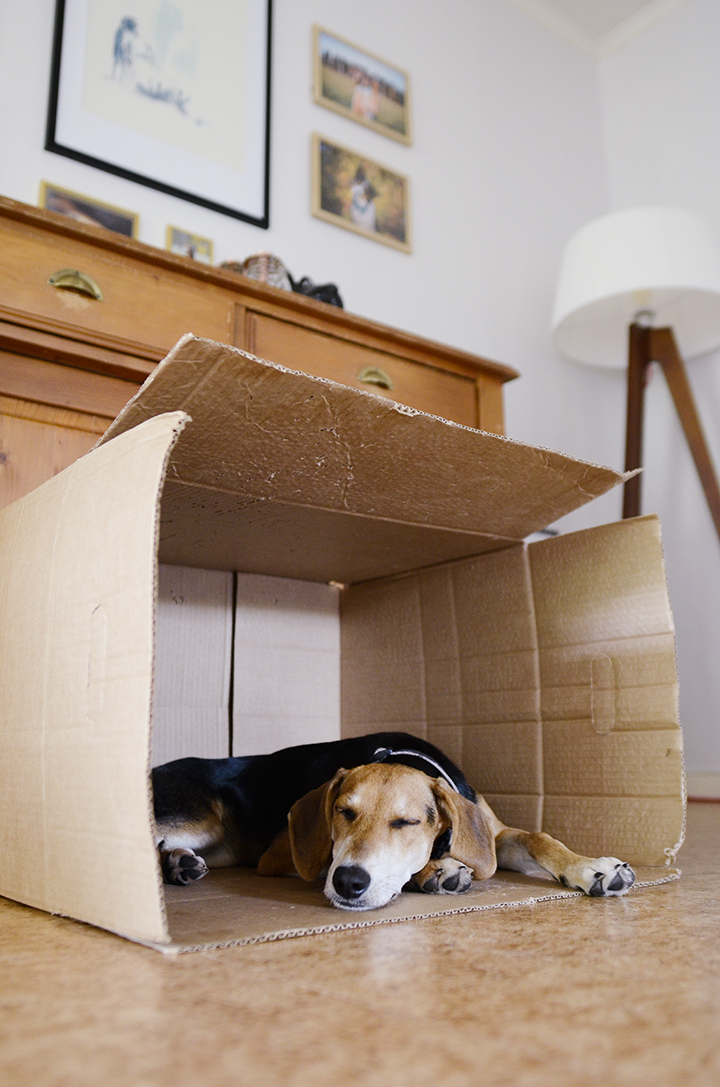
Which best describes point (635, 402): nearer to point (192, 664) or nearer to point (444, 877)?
point (192, 664)

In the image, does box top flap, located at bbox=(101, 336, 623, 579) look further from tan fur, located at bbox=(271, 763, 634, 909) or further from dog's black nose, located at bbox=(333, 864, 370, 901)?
dog's black nose, located at bbox=(333, 864, 370, 901)

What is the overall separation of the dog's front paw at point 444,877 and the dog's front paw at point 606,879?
0.15m

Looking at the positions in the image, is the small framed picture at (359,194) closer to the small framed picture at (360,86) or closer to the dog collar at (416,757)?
the small framed picture at (360,86)

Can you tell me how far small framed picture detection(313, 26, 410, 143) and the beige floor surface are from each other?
8.50 ft

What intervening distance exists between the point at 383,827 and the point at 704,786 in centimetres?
206

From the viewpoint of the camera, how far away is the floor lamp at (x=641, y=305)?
2463mm

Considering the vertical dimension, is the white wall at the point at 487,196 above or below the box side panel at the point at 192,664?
above

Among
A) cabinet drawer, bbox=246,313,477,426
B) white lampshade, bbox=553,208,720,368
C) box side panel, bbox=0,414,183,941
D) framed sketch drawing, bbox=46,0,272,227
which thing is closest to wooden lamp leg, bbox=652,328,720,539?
white lampshade, bbox=553,208,720,368

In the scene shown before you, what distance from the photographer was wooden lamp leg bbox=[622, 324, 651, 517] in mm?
2566

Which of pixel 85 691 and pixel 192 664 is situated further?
pixel 192 664

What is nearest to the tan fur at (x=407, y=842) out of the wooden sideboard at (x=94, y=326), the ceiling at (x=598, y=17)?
the wooden sideboard at (x=94, y=326)

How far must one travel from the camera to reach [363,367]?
1715mm

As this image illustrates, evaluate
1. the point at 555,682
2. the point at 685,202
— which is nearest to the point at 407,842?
the point at 555,682

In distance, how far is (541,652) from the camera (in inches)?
52.2
